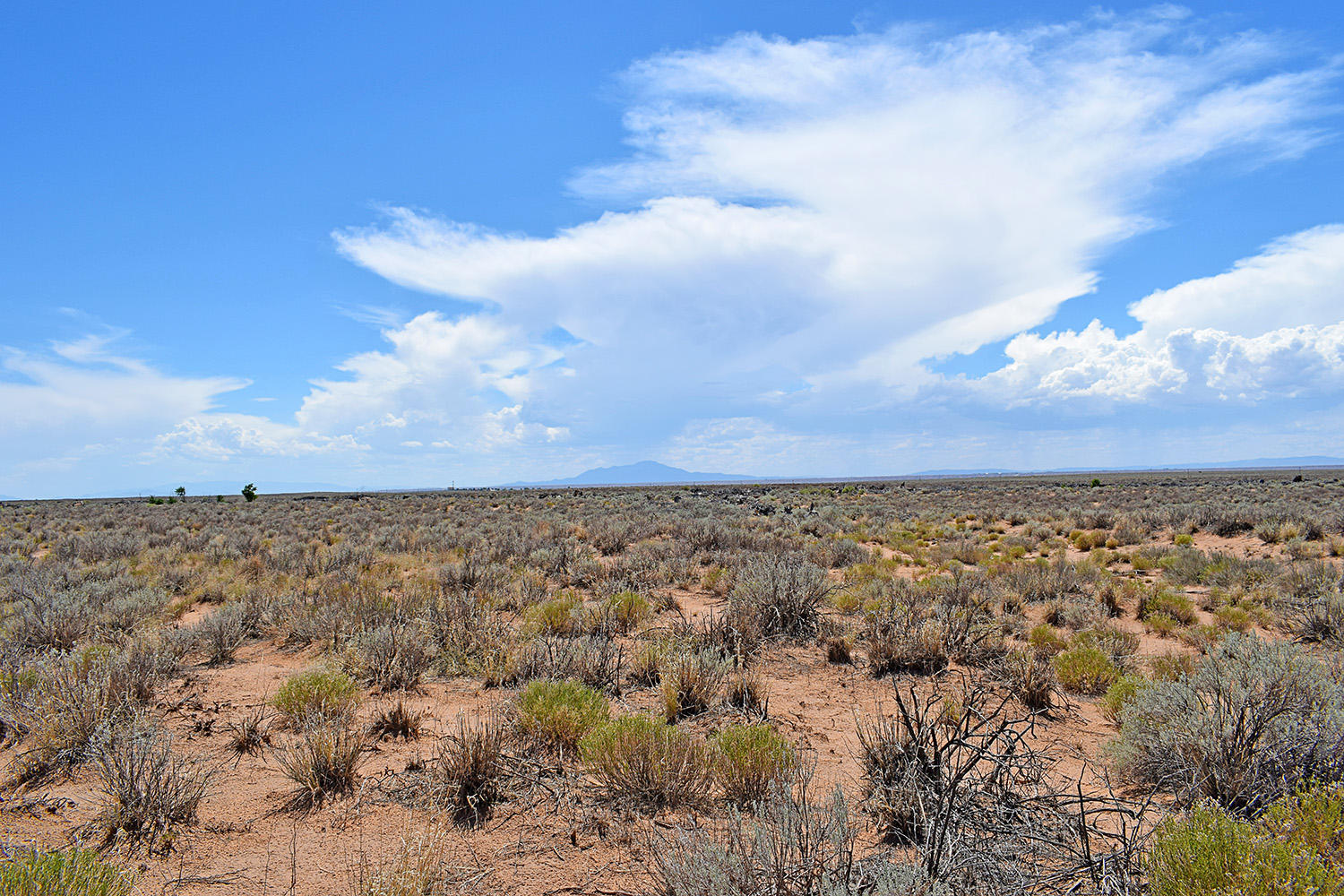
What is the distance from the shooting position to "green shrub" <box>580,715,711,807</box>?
3900mm

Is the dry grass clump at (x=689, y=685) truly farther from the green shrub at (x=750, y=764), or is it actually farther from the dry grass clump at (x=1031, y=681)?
the dry grass clump at (x=1031, y=681)

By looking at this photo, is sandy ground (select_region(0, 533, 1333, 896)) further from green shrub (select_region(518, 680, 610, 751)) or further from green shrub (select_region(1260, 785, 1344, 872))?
green shrub (select_region(1260, 785, 1344, 872))

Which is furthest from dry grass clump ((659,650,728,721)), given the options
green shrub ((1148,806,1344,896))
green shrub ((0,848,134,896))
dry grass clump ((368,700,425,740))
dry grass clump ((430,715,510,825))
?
green shrub ((0,848,134,896))

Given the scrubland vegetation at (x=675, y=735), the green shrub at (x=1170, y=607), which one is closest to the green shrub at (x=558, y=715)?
the scrubland vegetation at (x=675, y=735)

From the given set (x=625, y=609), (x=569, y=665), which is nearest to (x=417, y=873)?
(x=569, y=665)

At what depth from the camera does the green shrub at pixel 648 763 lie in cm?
390

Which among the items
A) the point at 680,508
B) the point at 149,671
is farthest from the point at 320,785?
the point at 680,508

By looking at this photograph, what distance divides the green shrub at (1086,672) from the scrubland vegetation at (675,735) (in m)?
0.05

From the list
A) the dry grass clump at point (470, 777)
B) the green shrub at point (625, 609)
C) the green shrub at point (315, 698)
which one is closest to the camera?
the dry grass clump at point (470, 777)

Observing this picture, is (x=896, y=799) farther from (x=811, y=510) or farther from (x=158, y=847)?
(x=811, y=510)

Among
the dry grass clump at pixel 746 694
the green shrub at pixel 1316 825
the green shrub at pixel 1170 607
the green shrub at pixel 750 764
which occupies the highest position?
the green shrub at pixel 1316 825

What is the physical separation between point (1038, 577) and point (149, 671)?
12.4 m

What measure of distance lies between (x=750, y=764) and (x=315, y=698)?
3859mm

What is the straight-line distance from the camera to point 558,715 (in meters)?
4.71
